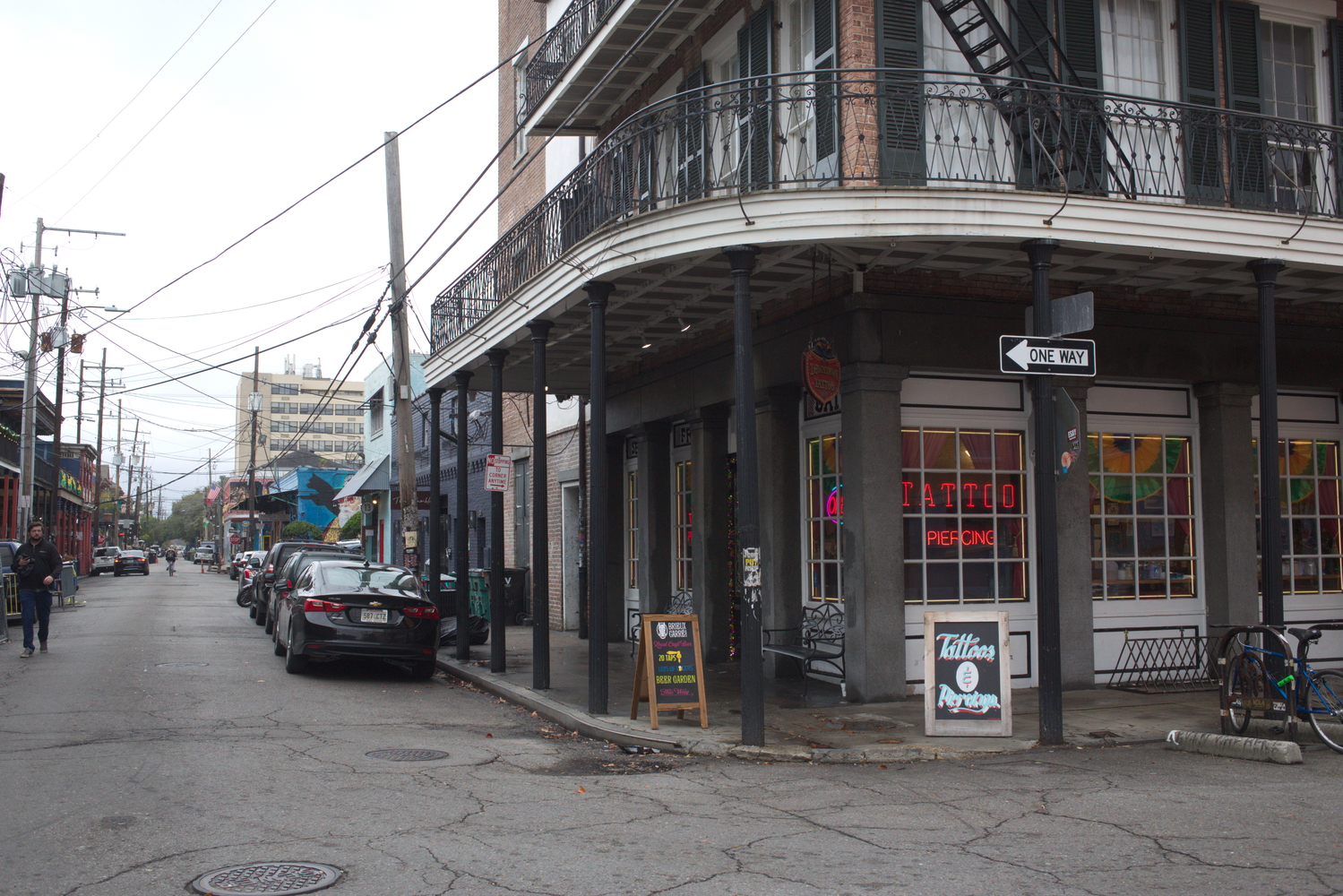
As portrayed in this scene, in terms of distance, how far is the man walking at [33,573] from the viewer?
14.4 m

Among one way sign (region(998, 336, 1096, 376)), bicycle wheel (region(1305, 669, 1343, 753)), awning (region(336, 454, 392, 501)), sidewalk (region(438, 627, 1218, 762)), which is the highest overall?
awning (region(336, 454, 392, 501))

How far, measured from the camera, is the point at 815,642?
39.0 feet

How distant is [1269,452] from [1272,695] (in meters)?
2.15

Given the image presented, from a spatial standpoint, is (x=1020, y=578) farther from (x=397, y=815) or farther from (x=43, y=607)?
(x=43, y=607)

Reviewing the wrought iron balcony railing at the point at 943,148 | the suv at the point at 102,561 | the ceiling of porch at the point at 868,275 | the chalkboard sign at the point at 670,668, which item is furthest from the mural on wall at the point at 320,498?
the chalkboard sign at the point at 670,668

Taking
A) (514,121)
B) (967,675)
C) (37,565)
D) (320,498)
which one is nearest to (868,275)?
(967,675)

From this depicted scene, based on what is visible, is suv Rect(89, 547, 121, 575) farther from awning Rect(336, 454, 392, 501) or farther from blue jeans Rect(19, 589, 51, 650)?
blue jeans Rect(19, 589, 51, 650)

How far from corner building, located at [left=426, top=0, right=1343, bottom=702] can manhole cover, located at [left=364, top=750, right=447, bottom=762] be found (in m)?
3.51

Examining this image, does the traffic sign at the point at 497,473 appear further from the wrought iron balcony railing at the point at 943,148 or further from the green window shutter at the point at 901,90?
the green window shutter at the point at 901,90

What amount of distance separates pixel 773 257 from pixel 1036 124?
109 inches

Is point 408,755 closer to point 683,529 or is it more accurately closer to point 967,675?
point 967,675

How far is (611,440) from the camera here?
18.0 meters

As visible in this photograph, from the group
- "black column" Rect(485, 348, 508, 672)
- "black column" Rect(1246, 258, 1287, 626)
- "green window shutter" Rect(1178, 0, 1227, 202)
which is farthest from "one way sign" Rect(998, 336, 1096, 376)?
"black column" Rect(485, 348, 508, 672)

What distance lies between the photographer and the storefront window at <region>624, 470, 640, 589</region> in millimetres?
17344
